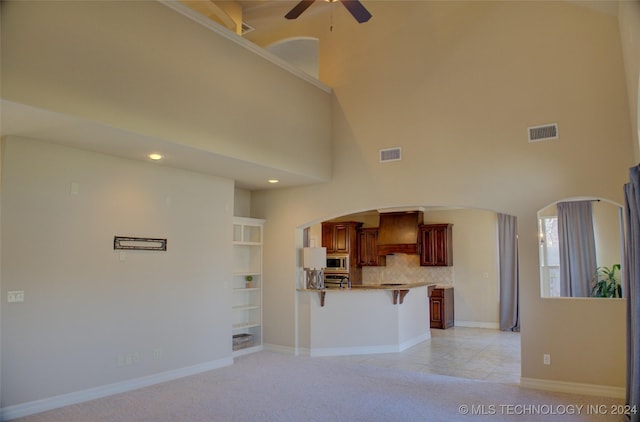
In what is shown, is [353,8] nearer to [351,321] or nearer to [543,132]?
[543,132]

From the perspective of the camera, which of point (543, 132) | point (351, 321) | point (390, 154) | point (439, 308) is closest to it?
point (543, 132)

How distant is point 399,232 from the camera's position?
10.6 metres

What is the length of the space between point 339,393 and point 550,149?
3.80 meters

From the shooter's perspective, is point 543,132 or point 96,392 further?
point 543,132

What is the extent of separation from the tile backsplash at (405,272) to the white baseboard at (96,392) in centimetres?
551

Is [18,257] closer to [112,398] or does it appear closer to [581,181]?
[112,398]

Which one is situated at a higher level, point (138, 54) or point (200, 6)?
point (200, 6)

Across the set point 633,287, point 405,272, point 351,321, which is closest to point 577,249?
point 405,272

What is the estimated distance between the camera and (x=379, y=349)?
24.2 ft

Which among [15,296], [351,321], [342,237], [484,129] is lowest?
[351,321]

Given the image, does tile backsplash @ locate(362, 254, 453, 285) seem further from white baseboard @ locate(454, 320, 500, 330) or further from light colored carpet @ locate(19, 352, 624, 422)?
light colored carpet @ locate(19, 352, 624, 422)

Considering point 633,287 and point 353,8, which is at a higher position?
point 353,8

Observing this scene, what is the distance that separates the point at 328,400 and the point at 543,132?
159 inches

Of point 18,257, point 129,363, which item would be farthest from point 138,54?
point 129,363
